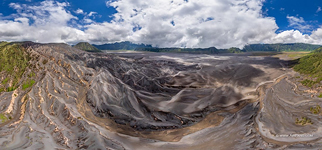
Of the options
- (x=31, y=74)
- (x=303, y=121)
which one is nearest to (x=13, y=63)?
(x=31, y=74)

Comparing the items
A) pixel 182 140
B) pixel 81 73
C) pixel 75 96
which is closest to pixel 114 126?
pixel 182 140

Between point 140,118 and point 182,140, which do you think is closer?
point 182,140

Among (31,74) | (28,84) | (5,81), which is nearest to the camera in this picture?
(5,81)

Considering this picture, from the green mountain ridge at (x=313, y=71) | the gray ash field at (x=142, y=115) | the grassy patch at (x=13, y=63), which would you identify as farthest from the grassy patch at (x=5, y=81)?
the green mountain ridge at (x=313, y=71)

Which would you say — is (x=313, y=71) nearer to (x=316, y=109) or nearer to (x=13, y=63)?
(x=316, y=109)

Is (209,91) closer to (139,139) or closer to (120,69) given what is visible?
(139,139)

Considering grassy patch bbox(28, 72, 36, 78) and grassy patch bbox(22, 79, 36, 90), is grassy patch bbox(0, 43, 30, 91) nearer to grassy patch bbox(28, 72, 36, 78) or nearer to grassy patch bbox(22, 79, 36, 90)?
grassy patch bbox(22, 79, 36, 90)

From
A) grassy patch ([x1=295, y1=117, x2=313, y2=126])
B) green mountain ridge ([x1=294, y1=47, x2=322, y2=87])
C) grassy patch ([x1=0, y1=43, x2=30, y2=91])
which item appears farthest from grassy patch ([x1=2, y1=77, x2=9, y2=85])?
green mountain ridge ([x1=294, y1=47, x2=322, y2=87])

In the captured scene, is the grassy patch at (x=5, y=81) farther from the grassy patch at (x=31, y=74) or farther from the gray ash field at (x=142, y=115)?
the grassy patch at (x=31, y=74)
